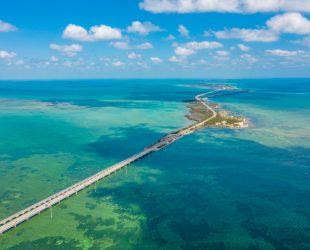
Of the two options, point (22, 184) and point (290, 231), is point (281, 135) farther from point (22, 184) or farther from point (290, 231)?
point (22, 184)

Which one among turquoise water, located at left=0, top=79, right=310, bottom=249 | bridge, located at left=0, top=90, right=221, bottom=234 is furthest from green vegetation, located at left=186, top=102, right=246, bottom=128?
bridge, located at left=0, top=90, right=221, bottom=234

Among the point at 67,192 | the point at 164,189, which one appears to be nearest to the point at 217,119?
the point at 164,189

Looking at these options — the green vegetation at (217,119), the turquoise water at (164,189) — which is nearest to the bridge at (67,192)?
the turquoise water at (164,189)

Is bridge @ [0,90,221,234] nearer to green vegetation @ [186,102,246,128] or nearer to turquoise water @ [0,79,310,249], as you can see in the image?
turquoise water @ [0,79,310,249]

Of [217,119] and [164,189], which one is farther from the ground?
[217,119]

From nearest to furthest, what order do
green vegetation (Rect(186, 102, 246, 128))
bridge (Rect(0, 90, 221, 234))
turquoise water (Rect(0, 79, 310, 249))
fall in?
1. turquoise water (Rect(0, 79, 310, 249))
2. bridge (Rect(0, 90, 221, 234))
3. green vegetation (Rect(186, 102, 246, 128))

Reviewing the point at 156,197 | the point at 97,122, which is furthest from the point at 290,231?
the point at 97,122

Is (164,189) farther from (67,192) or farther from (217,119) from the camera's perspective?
(217,119)

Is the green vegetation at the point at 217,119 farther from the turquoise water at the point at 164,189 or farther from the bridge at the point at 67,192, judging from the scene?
the bridge at the point at 67,192
